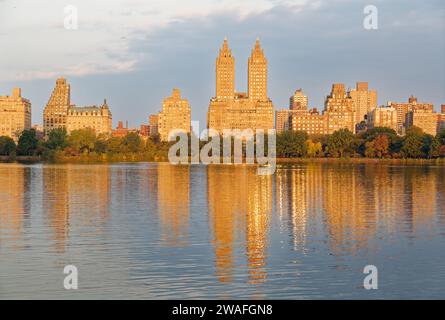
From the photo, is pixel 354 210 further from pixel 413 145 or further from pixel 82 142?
pixel 82 142

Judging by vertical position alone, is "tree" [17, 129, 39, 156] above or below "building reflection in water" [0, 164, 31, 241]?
above

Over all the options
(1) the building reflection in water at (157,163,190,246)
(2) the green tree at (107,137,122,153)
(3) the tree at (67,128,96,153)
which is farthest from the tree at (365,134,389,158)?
(1) the building reflection in water at (157,163,190,246)

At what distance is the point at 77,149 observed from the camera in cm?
12850

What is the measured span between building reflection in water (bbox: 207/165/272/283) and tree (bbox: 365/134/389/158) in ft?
275

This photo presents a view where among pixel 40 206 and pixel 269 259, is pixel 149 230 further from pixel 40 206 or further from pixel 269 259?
pixel 40 206

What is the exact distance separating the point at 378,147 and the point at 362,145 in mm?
6508

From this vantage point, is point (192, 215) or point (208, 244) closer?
point (208, 244)

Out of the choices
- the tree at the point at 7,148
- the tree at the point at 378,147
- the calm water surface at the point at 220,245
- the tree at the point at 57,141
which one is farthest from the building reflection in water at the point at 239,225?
the tree at the point at 7,148

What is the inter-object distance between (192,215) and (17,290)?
13.8 meters

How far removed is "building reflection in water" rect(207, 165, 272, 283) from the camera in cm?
→ 1831

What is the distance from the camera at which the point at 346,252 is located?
20.4m

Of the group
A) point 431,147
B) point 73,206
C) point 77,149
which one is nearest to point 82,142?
point 77,149

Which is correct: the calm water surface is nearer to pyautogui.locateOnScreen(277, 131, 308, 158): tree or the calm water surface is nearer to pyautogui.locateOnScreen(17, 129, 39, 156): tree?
pyautogui.locateOnScreen(277, 131, 308, 158): tree
